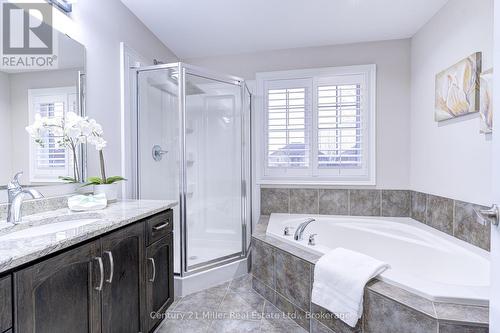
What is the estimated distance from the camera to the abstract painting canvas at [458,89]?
181 centimetres

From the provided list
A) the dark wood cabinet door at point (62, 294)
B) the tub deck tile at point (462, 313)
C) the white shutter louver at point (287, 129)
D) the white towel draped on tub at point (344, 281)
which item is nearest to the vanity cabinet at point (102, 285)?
the dark wood cabinet door at point (62, 294)

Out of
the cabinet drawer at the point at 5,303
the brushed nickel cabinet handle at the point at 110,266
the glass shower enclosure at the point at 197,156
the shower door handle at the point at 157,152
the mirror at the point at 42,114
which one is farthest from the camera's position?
the shower door handle at the point at 157,152

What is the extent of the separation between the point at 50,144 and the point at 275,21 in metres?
2.04

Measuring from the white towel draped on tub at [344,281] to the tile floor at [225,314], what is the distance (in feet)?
1.48

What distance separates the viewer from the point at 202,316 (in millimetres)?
1938

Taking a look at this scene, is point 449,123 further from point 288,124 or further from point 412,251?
point 288,124

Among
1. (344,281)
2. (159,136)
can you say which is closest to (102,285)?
(344,281)

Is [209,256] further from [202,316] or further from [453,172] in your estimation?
[453,172]

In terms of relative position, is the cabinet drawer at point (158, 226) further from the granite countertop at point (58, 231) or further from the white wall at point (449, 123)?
the white wall at point (449, 123)

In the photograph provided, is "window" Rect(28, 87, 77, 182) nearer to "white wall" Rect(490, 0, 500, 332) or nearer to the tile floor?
the tile floor

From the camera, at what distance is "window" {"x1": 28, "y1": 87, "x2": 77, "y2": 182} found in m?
1.44

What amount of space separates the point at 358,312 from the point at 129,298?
1.17 meters

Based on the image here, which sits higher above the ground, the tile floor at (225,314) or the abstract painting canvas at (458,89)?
the abstract painting canvas at (458,89)

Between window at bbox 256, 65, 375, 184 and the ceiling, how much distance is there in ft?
1.15
